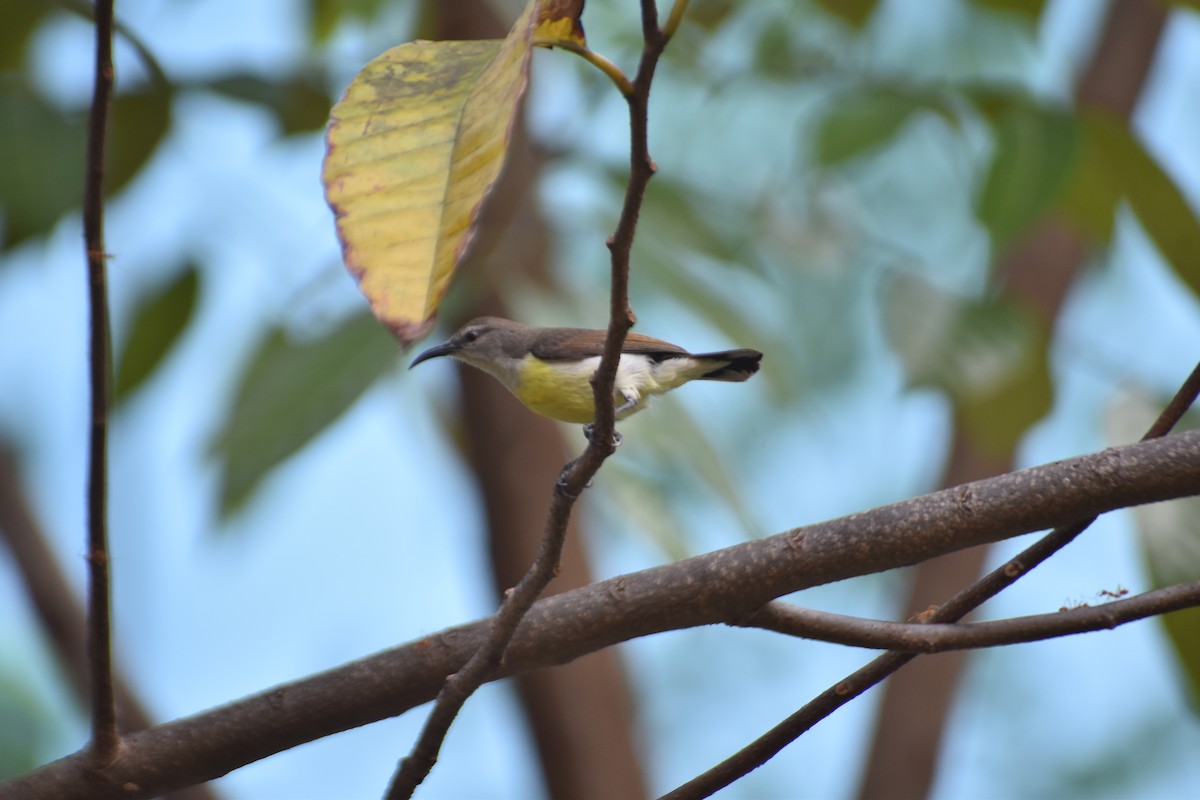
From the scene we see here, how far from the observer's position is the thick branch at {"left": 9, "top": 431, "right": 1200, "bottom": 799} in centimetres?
190

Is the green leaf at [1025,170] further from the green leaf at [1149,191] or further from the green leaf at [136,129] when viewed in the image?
the green leaf at [136,129]

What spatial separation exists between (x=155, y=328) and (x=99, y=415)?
2.56 m

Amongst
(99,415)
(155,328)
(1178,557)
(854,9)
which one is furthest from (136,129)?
(1178,557)

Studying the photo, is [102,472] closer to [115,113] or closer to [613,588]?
[613,588]

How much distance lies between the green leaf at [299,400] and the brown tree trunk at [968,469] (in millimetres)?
2575

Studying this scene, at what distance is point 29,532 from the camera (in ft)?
17.1

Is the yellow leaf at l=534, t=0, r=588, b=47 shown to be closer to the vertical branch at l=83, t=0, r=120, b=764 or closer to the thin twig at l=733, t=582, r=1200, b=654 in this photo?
the vertical branch at l=83, t=0, r=120, b=764

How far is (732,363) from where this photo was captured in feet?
12.3

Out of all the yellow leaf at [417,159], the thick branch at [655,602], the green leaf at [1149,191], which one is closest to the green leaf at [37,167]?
the thick branch at [655,602]

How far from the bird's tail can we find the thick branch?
149 centimetres

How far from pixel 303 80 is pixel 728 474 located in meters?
2.01

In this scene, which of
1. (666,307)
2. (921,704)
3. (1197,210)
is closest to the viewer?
(1197,210)

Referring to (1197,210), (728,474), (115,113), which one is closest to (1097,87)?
(1197,210)

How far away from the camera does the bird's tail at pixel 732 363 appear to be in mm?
3576
